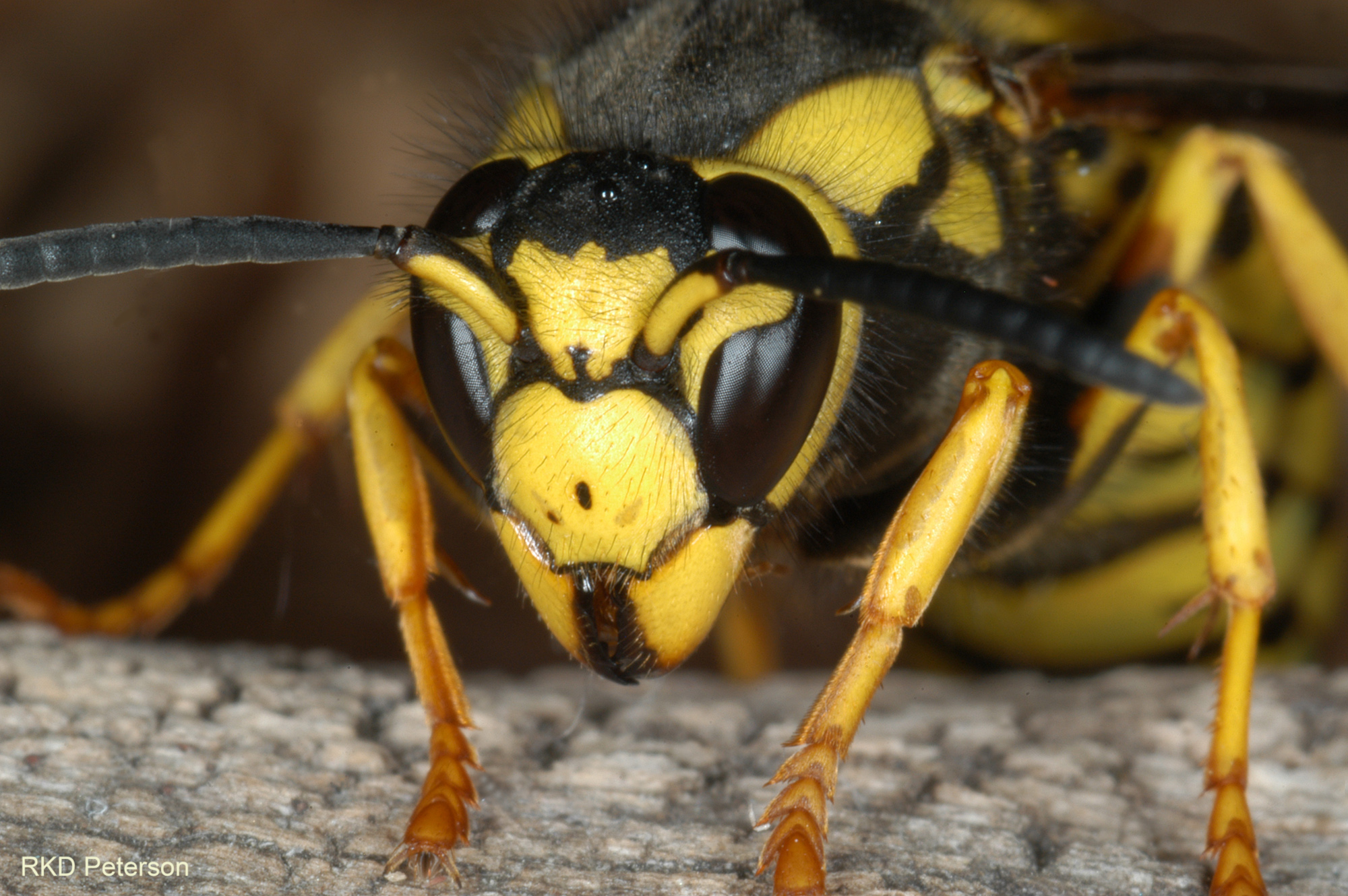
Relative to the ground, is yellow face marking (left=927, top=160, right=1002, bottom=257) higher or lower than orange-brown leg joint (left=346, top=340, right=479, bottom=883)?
higher

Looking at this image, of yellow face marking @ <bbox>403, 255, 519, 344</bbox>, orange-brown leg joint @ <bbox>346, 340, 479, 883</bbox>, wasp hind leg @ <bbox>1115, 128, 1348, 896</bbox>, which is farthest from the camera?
wasp hind leg @ <bbox>1115, 128, 1348, 896</bbox>

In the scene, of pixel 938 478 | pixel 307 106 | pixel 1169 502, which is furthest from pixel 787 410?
pixel 307 106

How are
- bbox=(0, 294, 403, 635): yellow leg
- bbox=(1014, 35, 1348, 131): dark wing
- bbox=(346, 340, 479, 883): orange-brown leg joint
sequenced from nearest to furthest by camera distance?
bbox=(346, 340, 479, 883): orange-brown leg joint → bbox=(1014, 35, 1348, 131): dark wing → bbox=(0, 294, 403, 635): yellow leg

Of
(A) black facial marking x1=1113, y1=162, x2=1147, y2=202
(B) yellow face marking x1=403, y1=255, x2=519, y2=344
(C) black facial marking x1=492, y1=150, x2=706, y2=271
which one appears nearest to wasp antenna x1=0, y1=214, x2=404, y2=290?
(B) yellow face marking x1=403, y1=255, x2=519, y2=344

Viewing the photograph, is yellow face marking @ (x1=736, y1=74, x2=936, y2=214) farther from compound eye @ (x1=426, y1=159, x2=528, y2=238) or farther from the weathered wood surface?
the weathered wood surface

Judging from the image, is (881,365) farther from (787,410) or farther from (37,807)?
(37,807)

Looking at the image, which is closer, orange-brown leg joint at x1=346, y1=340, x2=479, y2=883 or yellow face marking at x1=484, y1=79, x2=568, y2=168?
orange-brown leg joint at x1=346, y1=340, x2=479, y2=883
